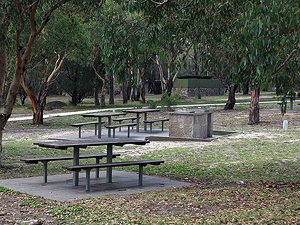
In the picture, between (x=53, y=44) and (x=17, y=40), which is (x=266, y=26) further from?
(x=53, y=44)

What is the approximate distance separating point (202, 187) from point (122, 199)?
1.87 m

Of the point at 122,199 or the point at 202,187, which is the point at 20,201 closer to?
the point at 122,199

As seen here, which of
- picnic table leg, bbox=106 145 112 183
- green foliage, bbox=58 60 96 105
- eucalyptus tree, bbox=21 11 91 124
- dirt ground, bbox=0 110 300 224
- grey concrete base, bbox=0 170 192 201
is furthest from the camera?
green foliage, bbox=58 60 96 105

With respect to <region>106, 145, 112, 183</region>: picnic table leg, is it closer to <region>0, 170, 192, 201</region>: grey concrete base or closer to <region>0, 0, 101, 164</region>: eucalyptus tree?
<region>0, 170, 192, 201</region>: grey concrete base

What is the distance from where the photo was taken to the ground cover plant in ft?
17.4

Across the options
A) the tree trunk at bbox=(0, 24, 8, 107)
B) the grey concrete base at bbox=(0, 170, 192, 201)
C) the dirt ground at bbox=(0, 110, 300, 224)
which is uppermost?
the tree trunk at bbox=(0, 24, 8, 107)

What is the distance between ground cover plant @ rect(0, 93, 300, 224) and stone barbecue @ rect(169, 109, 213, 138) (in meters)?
0.63

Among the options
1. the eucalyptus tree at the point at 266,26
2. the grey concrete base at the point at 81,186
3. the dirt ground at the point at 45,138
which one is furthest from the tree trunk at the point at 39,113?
the eucalyptus tree at the point at 266,26

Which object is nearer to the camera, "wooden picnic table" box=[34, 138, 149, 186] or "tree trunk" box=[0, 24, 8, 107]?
"wooden picnic table" box=[34, 138, 149, 186]

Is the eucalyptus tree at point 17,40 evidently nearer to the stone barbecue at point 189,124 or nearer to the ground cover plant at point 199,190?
the ground cover plant at point 199,190

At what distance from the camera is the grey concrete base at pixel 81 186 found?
22.1ft

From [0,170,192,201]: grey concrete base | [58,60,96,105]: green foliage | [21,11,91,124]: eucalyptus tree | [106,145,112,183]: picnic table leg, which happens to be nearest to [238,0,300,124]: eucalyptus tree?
[0,170,192,201]: grey concrete base

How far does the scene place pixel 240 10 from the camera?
9250mm

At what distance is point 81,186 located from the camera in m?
7.44
